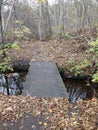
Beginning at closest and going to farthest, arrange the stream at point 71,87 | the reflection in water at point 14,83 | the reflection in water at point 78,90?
the reflection in water at point 78,90 → the stream at point 71,87 → the reflection in water at point 14,83

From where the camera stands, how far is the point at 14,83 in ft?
32.7

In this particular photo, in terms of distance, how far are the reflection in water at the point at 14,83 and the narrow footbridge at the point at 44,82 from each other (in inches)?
34.0

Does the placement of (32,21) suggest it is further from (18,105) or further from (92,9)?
(18,105)

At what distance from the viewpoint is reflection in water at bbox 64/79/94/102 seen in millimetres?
8297

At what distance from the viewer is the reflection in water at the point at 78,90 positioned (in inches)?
327

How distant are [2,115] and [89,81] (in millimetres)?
5166

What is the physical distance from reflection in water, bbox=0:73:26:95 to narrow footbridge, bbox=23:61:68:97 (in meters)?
0.86

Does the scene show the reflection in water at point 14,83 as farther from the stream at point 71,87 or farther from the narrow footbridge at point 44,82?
the narrow footbridge at point 44,82

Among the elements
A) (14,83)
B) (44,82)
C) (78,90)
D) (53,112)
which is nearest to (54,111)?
(53,112)

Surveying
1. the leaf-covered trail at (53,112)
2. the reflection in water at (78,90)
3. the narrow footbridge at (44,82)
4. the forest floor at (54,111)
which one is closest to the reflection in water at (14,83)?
the narrow footbridge at (44,82)

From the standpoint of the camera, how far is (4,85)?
973cm

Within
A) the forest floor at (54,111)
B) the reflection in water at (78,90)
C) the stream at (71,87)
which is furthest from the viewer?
the stream at (71,87)

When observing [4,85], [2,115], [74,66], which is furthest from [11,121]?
[74,66]

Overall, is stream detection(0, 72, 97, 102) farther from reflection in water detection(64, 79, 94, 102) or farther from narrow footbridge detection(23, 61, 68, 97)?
narrow footbridge detection(23, 61, 68, 97)
